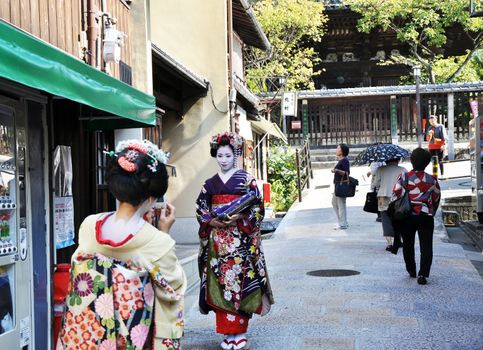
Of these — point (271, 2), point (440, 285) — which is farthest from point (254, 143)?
point (440, 285)

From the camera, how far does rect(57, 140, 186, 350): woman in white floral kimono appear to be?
11.2ft

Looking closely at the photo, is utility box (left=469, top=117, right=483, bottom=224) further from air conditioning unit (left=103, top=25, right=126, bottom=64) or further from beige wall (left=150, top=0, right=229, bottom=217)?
air conditioning unit (left=103, top=25, right=126, bottom=64)

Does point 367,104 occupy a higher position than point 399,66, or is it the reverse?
point 399,66

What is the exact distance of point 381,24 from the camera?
29.5m

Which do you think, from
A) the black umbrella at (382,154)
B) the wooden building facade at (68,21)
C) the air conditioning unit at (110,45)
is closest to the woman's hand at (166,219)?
the wooden building facade at (68,21)

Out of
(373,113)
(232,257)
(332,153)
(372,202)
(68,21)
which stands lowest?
(232,257)

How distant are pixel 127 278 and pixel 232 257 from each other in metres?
2.40

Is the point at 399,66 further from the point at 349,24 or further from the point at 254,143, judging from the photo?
the point at 254,143

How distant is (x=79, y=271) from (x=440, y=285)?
6043 millimetres

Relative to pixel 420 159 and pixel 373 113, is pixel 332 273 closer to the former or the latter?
pixel 420 159

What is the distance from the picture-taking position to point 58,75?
416 cm

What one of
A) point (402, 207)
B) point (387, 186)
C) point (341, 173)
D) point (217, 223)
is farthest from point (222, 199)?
point (341, 173)

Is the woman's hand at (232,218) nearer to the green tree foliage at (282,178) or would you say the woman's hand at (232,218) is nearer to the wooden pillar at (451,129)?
the green tree foliage at (282,178)

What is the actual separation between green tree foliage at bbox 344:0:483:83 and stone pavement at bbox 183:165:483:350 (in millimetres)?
18812
